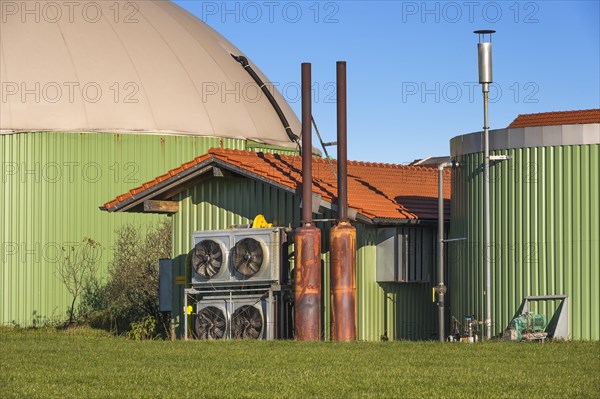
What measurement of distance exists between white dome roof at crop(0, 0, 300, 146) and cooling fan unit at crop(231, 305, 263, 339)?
11775 millimetres

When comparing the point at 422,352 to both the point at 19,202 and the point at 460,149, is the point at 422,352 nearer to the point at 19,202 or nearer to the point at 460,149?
the point at 460,149

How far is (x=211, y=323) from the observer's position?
25.8 metres

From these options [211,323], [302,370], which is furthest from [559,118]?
[302,370]

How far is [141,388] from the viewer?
1505cm

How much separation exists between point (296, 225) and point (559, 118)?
252 inches

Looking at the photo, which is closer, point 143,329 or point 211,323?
point 211,323

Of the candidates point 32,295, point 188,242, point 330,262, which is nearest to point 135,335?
point 188,242

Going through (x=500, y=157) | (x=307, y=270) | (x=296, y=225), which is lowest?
(x=307, y=270)

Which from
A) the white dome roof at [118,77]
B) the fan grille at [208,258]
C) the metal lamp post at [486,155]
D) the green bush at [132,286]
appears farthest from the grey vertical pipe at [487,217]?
the white dome roof at [118,77]

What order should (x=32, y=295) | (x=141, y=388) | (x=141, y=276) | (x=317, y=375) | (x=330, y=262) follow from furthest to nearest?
(x=32, y=295), (x=141, y=276), (x=330, y=262), (x=317, y=375), (x=141, y=388)

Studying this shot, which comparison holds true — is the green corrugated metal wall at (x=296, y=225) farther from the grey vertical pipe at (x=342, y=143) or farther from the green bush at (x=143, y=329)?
the grey vertical pipe at (x=342, y=143)

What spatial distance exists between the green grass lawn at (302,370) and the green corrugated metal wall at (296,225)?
11.3 ft

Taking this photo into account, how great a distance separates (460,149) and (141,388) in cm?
1099

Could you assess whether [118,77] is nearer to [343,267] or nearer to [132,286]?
[132,286]
